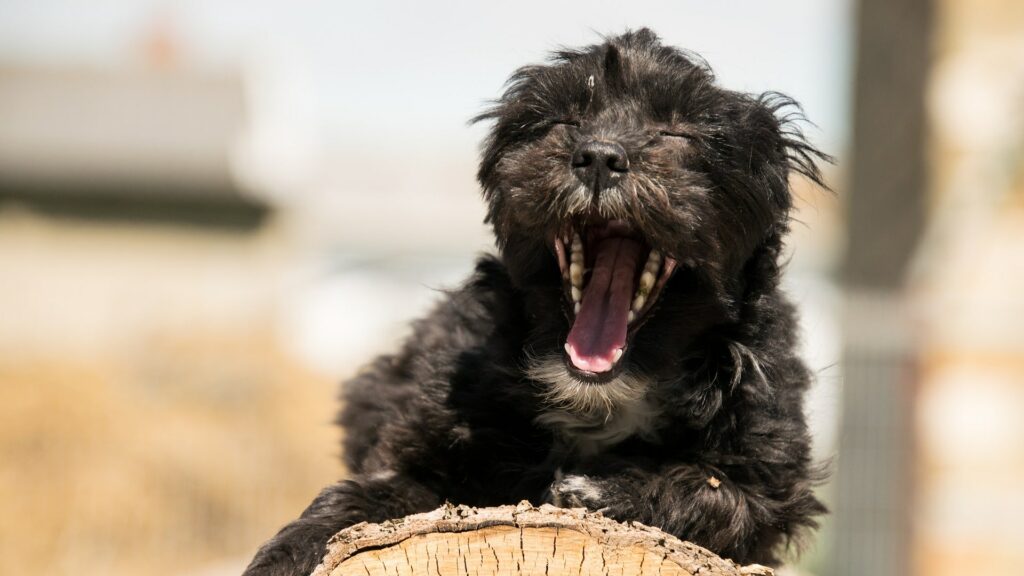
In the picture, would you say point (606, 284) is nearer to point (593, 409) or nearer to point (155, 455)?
point (593, 409)

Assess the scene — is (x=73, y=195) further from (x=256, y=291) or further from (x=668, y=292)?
(x=668, y=292)

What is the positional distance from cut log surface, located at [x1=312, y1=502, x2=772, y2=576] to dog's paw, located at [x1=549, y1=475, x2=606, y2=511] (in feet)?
1.83

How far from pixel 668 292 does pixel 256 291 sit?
59.5ft

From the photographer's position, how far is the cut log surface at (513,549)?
306 cm

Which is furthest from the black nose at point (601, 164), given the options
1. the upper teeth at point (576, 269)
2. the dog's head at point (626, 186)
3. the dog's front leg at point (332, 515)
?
the dog's front leg at point (332, 515)

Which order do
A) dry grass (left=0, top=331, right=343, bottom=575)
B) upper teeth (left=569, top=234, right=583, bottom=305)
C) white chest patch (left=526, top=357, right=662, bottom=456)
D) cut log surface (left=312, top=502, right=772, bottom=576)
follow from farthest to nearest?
dry grass (left=0, top=331, right=343, bottom=575) → upper teeth (left=569, top=234, right=583, bottom=305) → white chest patch (left=526, top=357, right=662, bottom=456) → cut log surface (left=312, top=502, right=772, bottom=576)

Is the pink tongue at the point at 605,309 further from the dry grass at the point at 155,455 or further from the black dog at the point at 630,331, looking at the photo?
the dry grass at the point at 155,455

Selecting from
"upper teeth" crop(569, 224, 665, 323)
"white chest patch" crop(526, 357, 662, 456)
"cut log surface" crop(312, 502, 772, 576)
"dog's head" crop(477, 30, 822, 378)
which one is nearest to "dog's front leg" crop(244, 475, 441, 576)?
"white chest patch" crop(526, 357, 662, 456)

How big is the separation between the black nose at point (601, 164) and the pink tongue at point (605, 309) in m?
0.33

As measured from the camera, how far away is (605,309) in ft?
13.0

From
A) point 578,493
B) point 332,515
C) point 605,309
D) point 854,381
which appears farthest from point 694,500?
point 854,381

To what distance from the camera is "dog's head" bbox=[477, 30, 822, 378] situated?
3.77 m

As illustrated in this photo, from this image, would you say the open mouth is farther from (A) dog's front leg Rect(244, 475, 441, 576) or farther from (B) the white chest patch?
(A) dog's front leg Rect(244, 475, 441, 576)

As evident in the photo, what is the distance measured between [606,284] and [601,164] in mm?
446
